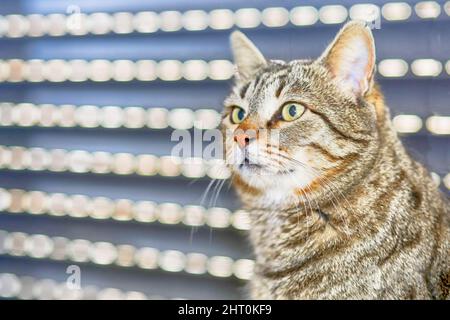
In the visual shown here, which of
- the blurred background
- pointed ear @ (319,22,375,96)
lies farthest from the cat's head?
the blurred background

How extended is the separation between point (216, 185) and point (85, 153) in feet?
1.18

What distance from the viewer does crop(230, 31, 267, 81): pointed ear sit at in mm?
1136

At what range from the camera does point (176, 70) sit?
1.24 meters

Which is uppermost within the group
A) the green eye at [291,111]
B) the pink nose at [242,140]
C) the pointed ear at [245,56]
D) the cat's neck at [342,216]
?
the pointed ear at [245,56]

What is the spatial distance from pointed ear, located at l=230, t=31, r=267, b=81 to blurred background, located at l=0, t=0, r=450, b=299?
4 centimetres

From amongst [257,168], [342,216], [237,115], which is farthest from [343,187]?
[237,115]

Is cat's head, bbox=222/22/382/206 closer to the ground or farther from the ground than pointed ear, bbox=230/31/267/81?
closer to the ground

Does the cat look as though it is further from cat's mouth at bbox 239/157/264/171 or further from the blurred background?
the blurred background

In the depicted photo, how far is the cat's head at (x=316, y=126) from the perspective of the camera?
1002 millimetres

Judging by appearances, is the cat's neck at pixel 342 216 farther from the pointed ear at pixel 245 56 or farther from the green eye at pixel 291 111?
the pointed ear at pixel 245 56

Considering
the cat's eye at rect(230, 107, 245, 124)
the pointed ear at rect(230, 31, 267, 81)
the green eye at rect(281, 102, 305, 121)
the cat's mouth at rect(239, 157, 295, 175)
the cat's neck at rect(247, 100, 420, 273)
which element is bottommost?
the cat's neck at rect(247, 100, 420, 273)

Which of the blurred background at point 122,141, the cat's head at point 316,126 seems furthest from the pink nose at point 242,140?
the blurred background at point 122,141

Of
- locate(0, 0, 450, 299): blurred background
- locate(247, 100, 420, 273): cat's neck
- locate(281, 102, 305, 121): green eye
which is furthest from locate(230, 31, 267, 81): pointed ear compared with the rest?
locate(247, 100, 420, 273): cat's neck

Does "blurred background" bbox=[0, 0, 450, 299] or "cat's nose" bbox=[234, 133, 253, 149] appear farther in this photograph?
"blurred background" bbox=[0, 0, 450, 299]
